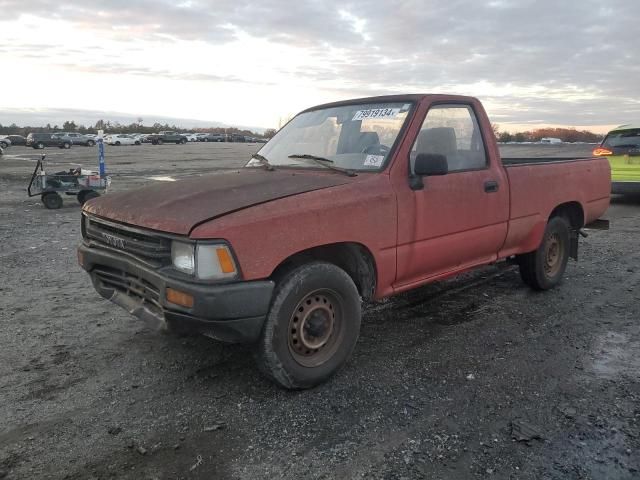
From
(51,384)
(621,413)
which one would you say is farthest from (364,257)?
(51,384)

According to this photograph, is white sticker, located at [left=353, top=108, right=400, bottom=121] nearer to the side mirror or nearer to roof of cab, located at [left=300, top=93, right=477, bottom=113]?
roof of cab, located at [left=300, top=93, right=477, bottom=113]

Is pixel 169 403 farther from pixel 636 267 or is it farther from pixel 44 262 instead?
pixel 636 267

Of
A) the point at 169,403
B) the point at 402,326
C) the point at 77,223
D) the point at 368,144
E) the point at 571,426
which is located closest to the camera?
the point at 571,426

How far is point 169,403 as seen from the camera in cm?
344

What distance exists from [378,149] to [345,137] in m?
0.40

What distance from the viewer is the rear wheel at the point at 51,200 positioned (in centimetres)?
1181

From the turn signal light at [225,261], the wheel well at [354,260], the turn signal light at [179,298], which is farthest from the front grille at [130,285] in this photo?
the wheel well at [354,260]

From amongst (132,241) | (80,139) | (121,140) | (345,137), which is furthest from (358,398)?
(121,140)

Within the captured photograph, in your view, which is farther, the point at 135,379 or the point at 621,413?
the point at 135,379

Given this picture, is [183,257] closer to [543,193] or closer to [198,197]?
[198,197]

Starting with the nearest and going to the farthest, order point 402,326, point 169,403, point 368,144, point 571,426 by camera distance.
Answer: point 571,426 → point 169,403 → point 368,144 → point 402,326

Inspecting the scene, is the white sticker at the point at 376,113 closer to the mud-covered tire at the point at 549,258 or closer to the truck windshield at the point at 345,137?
the truck windshield at the point at 345,137

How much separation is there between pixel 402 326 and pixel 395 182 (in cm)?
147

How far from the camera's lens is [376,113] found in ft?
14.3
